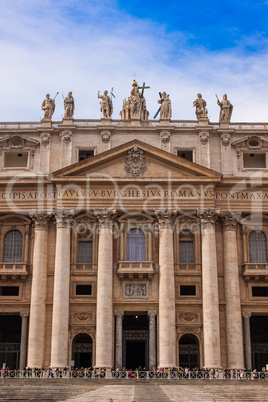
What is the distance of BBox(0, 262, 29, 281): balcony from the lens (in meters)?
49.6

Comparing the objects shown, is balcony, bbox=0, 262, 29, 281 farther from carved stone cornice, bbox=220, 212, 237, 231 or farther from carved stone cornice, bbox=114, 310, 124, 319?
carved stone cornice, bbox=220, 212, 237, 231

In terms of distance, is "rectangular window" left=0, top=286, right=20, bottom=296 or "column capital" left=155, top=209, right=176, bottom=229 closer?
"column capital" left=155, top=209, right=176, bottom=229

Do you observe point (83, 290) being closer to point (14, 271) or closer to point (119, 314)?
point (119, 314)

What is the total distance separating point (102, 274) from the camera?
160ft

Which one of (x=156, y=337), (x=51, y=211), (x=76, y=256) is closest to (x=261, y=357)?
(x=156, y=337)

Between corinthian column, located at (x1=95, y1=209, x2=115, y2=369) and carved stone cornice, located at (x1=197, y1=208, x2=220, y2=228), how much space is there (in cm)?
676

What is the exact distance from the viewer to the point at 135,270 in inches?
1934

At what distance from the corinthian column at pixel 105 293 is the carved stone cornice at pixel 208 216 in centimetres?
676

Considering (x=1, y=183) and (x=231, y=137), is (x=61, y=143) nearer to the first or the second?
(x=1, y=183)

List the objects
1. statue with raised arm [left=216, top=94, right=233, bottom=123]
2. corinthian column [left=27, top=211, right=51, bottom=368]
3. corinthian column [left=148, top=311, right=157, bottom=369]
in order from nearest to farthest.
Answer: corinthian column [left=27, top=211, right=51, bottom=368], corinthian column [left=148, top=311, right=157, bottom=369], statue with raised arm [left=216, top=94, right=233, bottom=123]

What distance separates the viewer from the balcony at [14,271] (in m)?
49.6

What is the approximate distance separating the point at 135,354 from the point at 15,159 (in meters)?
18.2

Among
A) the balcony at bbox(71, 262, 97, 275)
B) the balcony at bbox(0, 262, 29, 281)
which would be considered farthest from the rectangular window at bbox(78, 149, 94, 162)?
the balcony at bbox(0, 262, 29, 281)

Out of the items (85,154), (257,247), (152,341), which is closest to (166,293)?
(152,341)
